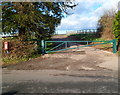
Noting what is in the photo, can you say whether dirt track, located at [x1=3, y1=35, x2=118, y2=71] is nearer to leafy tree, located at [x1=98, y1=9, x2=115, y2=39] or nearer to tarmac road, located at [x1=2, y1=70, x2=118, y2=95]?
tarmac road, located at [x1=2, y1=70, x2=118, y2=95]

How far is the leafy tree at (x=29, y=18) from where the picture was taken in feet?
29.9

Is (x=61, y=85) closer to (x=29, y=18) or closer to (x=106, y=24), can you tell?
(x=29, y=18)

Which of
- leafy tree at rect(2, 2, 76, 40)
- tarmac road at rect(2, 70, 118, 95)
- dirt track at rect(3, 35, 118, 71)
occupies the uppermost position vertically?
leafy tree at rect(2, 2, 76, 40)

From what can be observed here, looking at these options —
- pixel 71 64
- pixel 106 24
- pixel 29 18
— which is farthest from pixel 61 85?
pixel 106 24

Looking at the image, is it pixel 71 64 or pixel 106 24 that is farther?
pixel 106 24

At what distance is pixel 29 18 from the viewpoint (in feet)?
29.4

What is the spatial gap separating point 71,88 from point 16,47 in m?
5.45

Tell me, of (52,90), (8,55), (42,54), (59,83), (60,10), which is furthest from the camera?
(60,10)

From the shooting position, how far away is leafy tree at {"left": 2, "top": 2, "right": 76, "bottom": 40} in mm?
9109

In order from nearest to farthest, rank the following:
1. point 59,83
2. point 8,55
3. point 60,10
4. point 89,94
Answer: point 89,94, point 59,83, point 8,55, point 60,10

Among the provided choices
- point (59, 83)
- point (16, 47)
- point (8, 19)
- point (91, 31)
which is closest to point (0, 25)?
point (8, 19)

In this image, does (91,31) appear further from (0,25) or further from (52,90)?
(52,90)

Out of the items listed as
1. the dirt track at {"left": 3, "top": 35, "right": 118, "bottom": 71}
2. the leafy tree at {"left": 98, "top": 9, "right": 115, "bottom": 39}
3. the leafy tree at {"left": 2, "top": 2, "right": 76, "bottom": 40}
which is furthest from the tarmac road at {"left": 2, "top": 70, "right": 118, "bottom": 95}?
the leafy tree at {"left": 98, "top": 9, "right": 115, "bottom": 39}

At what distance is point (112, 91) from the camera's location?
3549 mm
